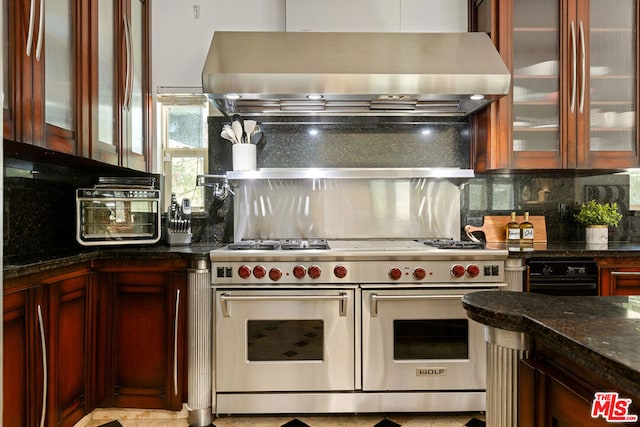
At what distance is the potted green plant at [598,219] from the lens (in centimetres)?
265

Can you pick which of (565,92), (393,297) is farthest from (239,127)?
(565,92)

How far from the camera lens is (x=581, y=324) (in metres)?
0.88

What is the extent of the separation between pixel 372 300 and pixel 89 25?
201cm

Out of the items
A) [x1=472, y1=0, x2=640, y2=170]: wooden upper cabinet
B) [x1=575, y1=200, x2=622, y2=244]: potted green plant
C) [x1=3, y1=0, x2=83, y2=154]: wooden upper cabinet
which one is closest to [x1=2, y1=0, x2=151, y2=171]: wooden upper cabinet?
[x1=3, y1=0, x2=83, y2=154]: wooden upper cabinet

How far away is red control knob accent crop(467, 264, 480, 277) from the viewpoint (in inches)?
87.5

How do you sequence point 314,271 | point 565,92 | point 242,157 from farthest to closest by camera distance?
point 242,157, point 565,92, point 314,271

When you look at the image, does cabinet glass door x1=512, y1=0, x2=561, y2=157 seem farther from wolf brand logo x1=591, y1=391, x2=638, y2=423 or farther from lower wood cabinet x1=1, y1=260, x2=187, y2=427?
lower wood cabinet x1=1, y1=260, x2=187, y2=427

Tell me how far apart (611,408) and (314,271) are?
1.55 metres

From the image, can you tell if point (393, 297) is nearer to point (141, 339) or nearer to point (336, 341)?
point (336, 341)

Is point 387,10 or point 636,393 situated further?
point 387,10

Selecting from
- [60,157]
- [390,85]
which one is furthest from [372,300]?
[60,157]

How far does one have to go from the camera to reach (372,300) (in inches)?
86.6

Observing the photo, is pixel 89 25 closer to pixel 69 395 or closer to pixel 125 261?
pixel 125 261

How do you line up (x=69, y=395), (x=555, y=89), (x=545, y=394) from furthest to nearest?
1. (x=555, y=89)
2. (x=69, y=395)
3. (x=545, y=394)
